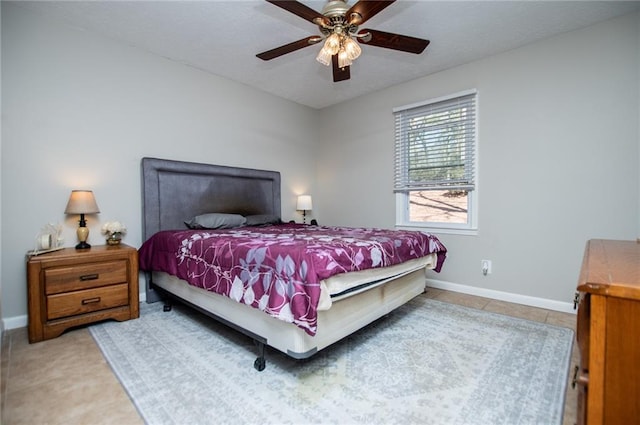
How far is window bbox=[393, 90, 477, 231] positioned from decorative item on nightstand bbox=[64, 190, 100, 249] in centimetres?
335

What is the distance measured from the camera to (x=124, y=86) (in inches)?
117

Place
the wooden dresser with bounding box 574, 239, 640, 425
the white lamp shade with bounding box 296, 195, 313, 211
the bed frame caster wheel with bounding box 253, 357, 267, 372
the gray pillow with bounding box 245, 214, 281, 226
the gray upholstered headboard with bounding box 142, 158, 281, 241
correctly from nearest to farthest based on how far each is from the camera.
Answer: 1. the wooden dresser with bounding box 574, 239, 640, 425
2. the bed frame caster wheel with bounding box 253, 357, 267, 372
3. the gray upholstered headboard with bounding box 142, 158, 281, 241
4. the gray pillow with bounding box 245, 214, 281, 226
5. the white lamp shade with bounding box 296, 195, 313, 211

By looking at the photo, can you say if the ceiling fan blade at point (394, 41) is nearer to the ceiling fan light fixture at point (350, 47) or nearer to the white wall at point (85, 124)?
the ceiling fan light fixture at point (350, 47)

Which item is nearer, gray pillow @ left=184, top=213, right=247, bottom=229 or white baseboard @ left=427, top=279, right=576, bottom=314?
white baseboard @ left=427, top=279, right=576, bottom=314

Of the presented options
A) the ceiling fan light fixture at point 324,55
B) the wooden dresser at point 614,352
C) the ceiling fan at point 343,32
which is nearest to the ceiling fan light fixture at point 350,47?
the ceiling fan at point 343,32

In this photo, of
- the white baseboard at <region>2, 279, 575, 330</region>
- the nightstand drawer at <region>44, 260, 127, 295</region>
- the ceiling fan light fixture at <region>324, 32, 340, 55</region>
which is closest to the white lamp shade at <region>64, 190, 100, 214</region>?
the nightstand drawer at <region>44, 260, 127, 295</region>

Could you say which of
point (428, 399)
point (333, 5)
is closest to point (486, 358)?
point (428, 399)

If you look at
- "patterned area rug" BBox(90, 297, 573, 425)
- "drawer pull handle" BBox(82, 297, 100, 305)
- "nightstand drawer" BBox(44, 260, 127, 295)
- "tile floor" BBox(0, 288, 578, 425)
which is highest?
"nightstand drawer" BBox(44, 260, 127, 295)

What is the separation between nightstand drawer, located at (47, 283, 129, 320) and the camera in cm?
224

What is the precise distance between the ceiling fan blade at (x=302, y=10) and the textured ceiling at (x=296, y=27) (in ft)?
1.78

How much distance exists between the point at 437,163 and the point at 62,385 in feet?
12.6

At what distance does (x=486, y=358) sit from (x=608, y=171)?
2.06 meters

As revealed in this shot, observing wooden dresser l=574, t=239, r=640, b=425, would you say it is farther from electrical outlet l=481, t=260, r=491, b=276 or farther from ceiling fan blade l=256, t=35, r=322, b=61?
electrical outlet l=481, t=260, r=491, b=276

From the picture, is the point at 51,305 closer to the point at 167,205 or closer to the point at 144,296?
the point at 144,296
